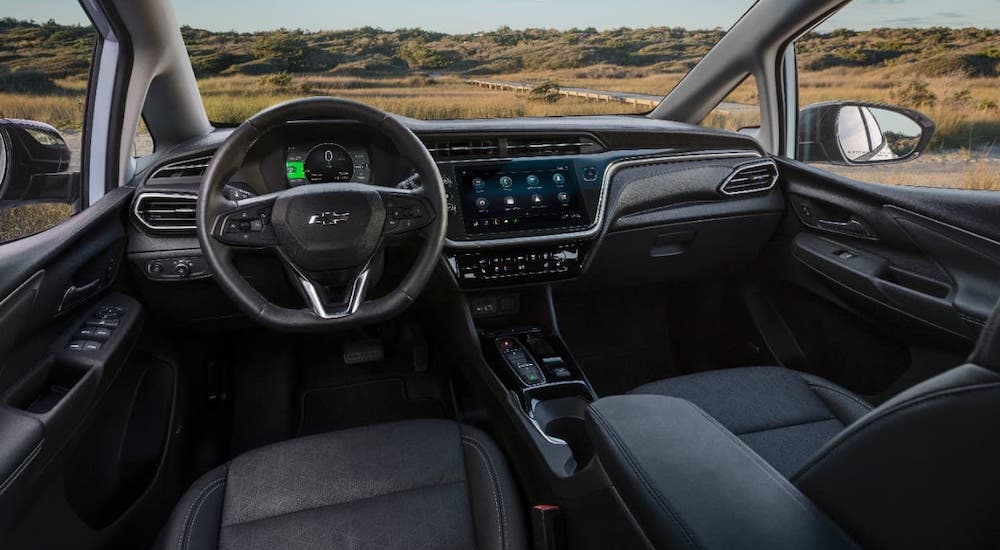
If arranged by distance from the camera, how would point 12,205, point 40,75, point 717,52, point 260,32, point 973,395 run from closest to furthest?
point 973,395
point 12,205
point 40,75
point 260,32
point 717,52

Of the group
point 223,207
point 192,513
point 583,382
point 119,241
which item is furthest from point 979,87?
point 119,241

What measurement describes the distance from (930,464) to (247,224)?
5.11 feet

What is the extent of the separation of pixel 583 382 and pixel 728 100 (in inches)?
57.4

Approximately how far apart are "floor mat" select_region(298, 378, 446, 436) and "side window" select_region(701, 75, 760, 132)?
171cm

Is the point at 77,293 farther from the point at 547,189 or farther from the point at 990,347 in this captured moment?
the point at 990,347

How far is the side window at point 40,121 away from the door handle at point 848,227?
255 centimetres

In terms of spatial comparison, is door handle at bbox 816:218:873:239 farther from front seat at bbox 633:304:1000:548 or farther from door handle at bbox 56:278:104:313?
door handle at bbox 56:278:104:313

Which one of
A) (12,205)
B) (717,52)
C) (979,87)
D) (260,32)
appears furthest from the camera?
(717,52)

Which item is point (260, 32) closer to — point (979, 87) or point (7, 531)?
point (7, 531)

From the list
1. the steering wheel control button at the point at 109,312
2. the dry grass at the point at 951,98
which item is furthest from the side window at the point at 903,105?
the steering wheel control button at the point at 109,312

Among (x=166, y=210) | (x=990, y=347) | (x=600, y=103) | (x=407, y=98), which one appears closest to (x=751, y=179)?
(x=600, y=103)

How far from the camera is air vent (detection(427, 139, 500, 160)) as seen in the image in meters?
2.34

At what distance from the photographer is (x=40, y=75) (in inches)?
76.1

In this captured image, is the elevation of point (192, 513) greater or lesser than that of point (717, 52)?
lesser
